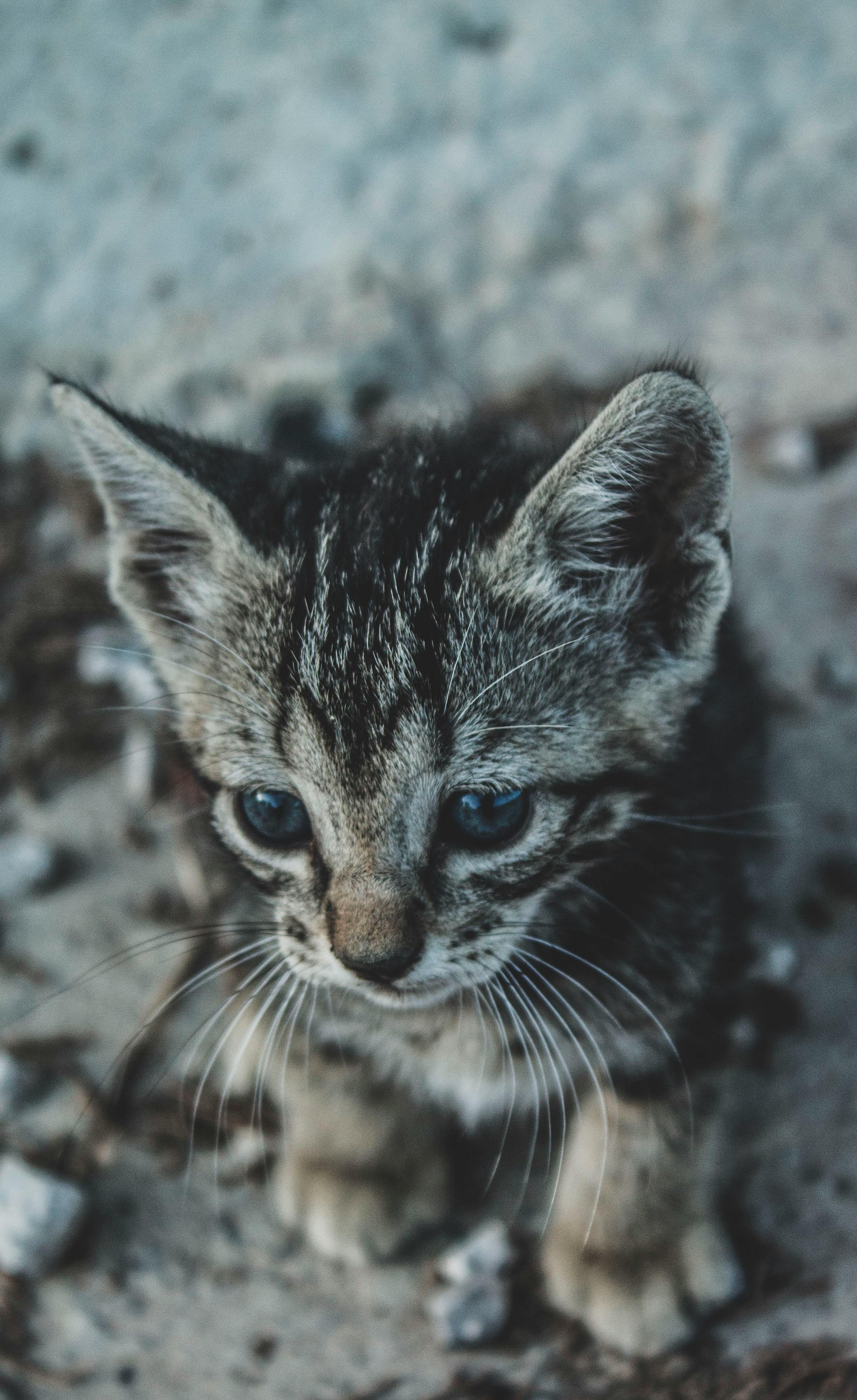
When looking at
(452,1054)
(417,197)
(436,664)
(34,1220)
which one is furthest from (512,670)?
(417,197)

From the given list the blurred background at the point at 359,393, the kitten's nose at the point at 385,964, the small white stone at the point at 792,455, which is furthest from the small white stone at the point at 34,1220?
the small white stone at the point at 792,455

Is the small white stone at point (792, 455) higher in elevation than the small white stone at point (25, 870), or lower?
higher

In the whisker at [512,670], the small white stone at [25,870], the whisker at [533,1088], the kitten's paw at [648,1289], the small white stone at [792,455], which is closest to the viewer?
the whisker at [512,670]

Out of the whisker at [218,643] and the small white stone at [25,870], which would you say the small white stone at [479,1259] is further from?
the small white stone at [25,870]

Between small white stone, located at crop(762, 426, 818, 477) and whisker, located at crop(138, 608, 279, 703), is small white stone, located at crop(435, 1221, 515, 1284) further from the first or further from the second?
small white stone, located at crop(762, 426, 818, 477)

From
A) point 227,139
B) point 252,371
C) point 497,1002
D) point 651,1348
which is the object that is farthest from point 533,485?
point 227,139

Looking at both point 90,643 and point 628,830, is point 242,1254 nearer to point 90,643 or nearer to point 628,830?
point 628,830
